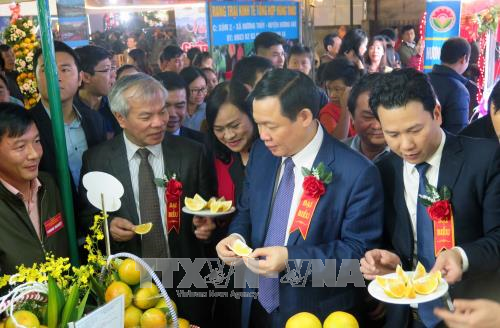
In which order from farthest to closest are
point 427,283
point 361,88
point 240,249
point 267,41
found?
point 267,41
point 361,88
point 240,249
point 427,283

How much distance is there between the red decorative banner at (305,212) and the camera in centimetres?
185

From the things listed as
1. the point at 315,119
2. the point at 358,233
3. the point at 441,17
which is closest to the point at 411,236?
the point at 358,233

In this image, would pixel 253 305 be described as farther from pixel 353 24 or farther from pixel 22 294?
pixel 353 24

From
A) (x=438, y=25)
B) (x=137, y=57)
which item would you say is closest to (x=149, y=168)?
(x=137, y=57)

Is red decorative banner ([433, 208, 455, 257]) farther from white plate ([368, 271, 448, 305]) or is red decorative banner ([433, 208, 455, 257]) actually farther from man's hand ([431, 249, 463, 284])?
white plate ([368, 271, 448, 305])

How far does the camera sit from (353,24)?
30.3ft

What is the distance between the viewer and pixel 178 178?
241 cm

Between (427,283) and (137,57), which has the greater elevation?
(137,57)

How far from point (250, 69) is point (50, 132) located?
134 cm

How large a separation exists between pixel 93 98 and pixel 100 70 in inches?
8.1

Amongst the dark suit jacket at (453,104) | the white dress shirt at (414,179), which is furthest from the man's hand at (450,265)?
the dark suit jacket at (453,104)

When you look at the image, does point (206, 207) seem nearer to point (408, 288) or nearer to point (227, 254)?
point (227, 254)

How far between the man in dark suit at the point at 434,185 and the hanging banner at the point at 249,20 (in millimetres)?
3148

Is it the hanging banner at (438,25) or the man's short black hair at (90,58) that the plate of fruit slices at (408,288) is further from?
the hanging banner at (438,25)
